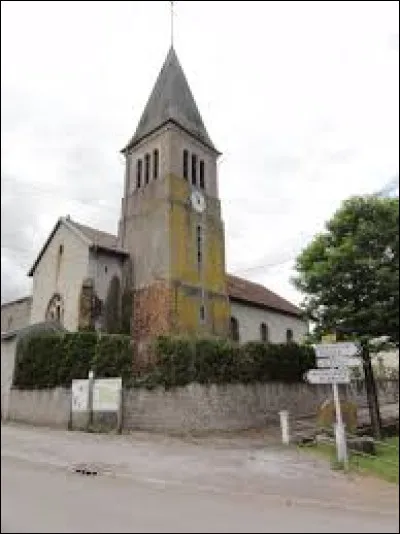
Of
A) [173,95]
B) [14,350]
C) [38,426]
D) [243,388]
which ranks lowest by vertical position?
[38,426]

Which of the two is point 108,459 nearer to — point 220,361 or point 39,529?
point 39,529

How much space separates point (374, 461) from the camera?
1446cm

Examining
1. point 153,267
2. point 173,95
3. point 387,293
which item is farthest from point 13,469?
point 173,95

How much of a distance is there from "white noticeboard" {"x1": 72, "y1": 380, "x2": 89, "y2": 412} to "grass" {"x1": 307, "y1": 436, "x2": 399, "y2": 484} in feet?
30.5

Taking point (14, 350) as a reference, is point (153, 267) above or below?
above

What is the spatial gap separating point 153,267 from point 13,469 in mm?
20410

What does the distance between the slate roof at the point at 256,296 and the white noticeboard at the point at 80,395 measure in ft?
52.8

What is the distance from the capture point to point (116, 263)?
31.0m

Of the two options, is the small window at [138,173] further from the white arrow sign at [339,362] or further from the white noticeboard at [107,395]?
the white arrow sign at [339,362]

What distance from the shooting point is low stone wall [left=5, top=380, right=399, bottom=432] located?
20.5 m

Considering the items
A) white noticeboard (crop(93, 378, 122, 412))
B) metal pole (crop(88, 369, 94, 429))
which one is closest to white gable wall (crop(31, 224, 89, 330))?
metal pole (crop(88, 369, 94, 429))

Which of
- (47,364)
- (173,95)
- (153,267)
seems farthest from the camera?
(173,95)

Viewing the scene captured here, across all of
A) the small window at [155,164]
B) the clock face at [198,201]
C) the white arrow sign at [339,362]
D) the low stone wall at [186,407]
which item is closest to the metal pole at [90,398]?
the low stone wall at [186,407]

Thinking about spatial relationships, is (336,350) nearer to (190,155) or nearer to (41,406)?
(41,406)
